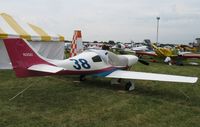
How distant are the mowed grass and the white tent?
312 centimetres

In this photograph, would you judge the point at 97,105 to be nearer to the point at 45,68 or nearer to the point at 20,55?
the point at 45,68

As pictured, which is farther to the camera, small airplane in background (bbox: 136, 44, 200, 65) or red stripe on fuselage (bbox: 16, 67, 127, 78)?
small airplane in background (bbox: 136, 44, 200, 65)

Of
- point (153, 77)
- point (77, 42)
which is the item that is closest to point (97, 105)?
point (153, 77)

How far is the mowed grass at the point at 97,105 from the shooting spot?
596 centimetres

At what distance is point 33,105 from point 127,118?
254 cm

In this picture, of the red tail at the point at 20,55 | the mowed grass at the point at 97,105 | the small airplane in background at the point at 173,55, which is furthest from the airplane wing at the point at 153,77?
the small airplane in background at the point at 173,55

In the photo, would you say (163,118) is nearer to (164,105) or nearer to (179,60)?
(164,105)

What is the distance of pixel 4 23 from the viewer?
13.6 metres

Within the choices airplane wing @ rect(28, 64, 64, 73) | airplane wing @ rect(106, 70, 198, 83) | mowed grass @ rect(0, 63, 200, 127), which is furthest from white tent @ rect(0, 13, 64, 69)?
airplane wing @ rect(106, 70, 198, 83)

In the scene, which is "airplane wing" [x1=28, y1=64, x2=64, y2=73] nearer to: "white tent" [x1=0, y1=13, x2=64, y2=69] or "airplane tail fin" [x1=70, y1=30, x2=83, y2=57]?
"white tent" [x1=0, y1=13, x2=64, y2=69]

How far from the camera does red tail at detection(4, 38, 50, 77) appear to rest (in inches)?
297

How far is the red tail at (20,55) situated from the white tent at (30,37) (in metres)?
5.04

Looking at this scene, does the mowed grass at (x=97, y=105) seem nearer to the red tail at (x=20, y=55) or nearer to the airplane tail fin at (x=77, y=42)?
the red tail at (x=20, y=55)

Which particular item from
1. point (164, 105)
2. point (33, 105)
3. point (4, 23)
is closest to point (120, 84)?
point (164, 105)
